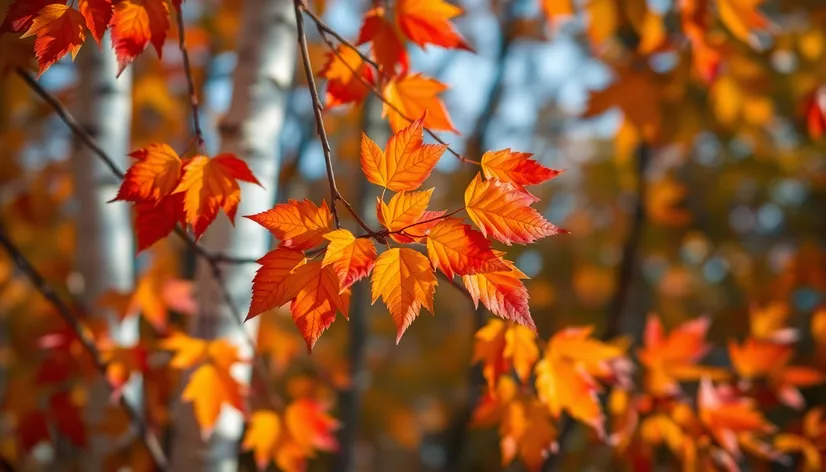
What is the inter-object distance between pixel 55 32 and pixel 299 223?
0.27 metres

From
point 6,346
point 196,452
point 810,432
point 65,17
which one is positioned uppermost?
point 65,17

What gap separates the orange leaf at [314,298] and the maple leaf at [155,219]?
6.4 inches

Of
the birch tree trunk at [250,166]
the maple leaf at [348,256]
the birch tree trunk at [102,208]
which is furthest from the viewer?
the birch tree trunk at [102,208]

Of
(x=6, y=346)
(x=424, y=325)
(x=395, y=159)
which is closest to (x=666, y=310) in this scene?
(x=424, y=325)

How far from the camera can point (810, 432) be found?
106 centimetres

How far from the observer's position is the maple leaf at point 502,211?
52 cm

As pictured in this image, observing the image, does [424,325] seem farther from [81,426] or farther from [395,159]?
[395,159]

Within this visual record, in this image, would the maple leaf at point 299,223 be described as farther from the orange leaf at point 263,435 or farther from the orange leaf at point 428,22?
the orange leaf at point 263,435

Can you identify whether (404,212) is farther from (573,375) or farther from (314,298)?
(573,375)

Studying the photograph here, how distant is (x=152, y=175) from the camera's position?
1.92 ft

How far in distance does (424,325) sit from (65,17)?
295 centimetres

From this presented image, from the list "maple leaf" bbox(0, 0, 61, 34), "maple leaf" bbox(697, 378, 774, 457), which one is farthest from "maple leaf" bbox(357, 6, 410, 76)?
"maple leaf" bbox(697, 378, 774, 457)

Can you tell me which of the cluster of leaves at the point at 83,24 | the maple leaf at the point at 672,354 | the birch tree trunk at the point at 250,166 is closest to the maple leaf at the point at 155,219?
the cluster of leaves at the point at 83,24

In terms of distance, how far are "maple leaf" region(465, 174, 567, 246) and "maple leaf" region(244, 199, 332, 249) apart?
12cm
